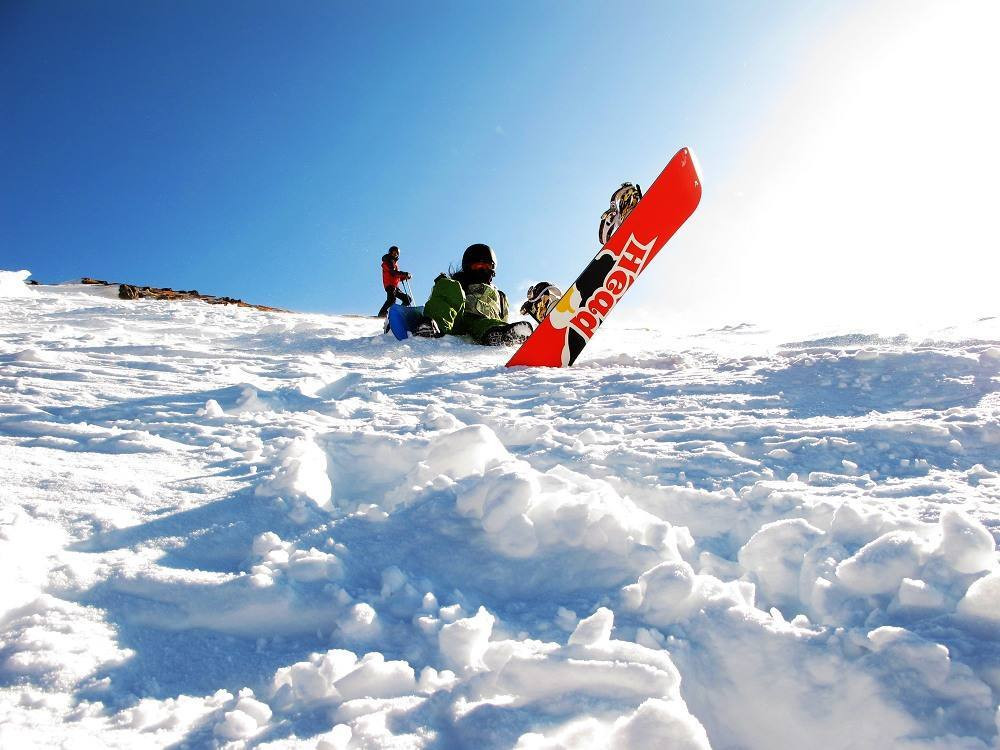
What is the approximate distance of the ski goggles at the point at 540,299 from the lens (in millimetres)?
7367

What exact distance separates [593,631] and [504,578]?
1.20 ft

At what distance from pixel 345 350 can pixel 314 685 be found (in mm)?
5038

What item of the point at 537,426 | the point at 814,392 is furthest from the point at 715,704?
the point at 814,392

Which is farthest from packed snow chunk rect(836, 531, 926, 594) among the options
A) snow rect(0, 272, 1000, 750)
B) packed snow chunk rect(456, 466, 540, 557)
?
packed snow chunk rect(456, 466, 540, 557)

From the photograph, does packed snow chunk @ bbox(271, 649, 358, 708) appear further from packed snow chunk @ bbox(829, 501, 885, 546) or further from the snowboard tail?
the snowboard tail

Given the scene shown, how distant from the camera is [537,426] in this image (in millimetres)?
2838

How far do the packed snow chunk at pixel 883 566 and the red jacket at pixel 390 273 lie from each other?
9.32m

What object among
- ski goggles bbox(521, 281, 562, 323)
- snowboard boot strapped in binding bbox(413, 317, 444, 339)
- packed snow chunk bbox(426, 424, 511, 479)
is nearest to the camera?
packed snow chunk bbox(426, 424, 511, 479)

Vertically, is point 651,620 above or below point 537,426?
below

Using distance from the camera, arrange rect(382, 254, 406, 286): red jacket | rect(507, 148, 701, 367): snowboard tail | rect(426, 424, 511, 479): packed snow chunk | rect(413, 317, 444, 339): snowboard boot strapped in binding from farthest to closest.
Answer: rect(382, 254, 406, 286): red jacket, rect(413, 317, 444, 339): snowboard boot strapped in binding, rect(507, 148, 701, 367): snowboard tail, rect(426, 424, 511, 479): packed snow chunk

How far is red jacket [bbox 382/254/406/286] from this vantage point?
10.0m

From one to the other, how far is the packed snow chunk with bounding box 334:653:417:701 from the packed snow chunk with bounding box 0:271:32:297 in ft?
37.6

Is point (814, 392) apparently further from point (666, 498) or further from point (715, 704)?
point (715, 704)

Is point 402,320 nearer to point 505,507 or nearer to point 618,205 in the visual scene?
point 618,205
